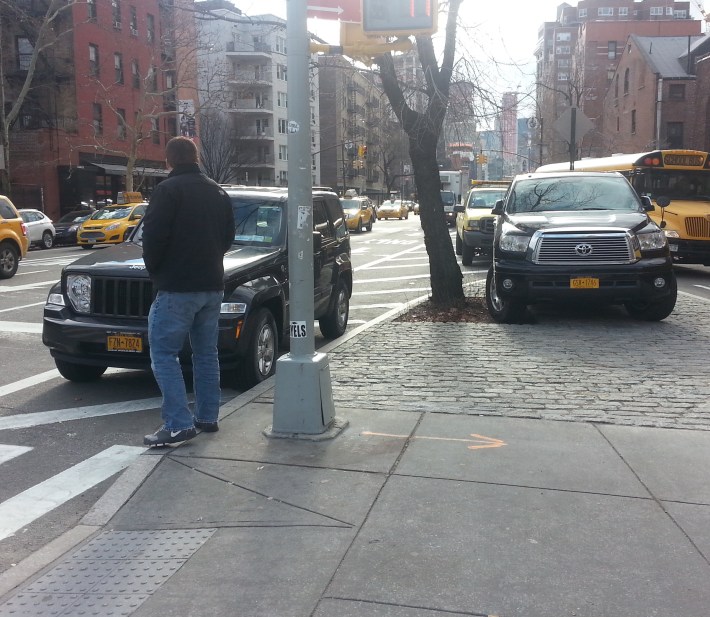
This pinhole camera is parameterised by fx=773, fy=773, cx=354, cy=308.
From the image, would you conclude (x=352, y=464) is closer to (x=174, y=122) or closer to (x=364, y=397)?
(x=364, y=397)

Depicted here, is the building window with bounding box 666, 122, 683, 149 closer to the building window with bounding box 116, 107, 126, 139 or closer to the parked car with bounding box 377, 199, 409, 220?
the parked car with bounding box 377, 199, 409, 220

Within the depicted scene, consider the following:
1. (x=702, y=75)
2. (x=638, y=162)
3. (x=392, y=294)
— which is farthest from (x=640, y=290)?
(x=702, y=75)

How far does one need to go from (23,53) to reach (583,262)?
40957mm

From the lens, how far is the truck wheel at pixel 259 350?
706 centimetres

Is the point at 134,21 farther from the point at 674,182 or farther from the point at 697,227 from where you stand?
the point at 697,227

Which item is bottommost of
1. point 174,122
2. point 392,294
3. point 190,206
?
point 392,294

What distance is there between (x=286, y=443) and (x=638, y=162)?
15609 millimetres

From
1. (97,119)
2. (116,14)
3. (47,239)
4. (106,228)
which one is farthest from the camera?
(97,119)

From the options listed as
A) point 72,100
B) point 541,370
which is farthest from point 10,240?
point 72,100

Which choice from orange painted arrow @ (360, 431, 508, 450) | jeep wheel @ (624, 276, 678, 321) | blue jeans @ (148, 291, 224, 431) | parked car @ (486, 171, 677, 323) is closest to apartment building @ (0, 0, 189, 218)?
parked car @ (486, 171, 677, 323)

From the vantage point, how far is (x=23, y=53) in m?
42.2

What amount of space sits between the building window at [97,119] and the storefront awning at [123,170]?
1981 millimetres

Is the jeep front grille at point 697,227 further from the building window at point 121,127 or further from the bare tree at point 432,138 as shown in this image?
the building window at point 121,127

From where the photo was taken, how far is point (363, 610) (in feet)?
10.3
